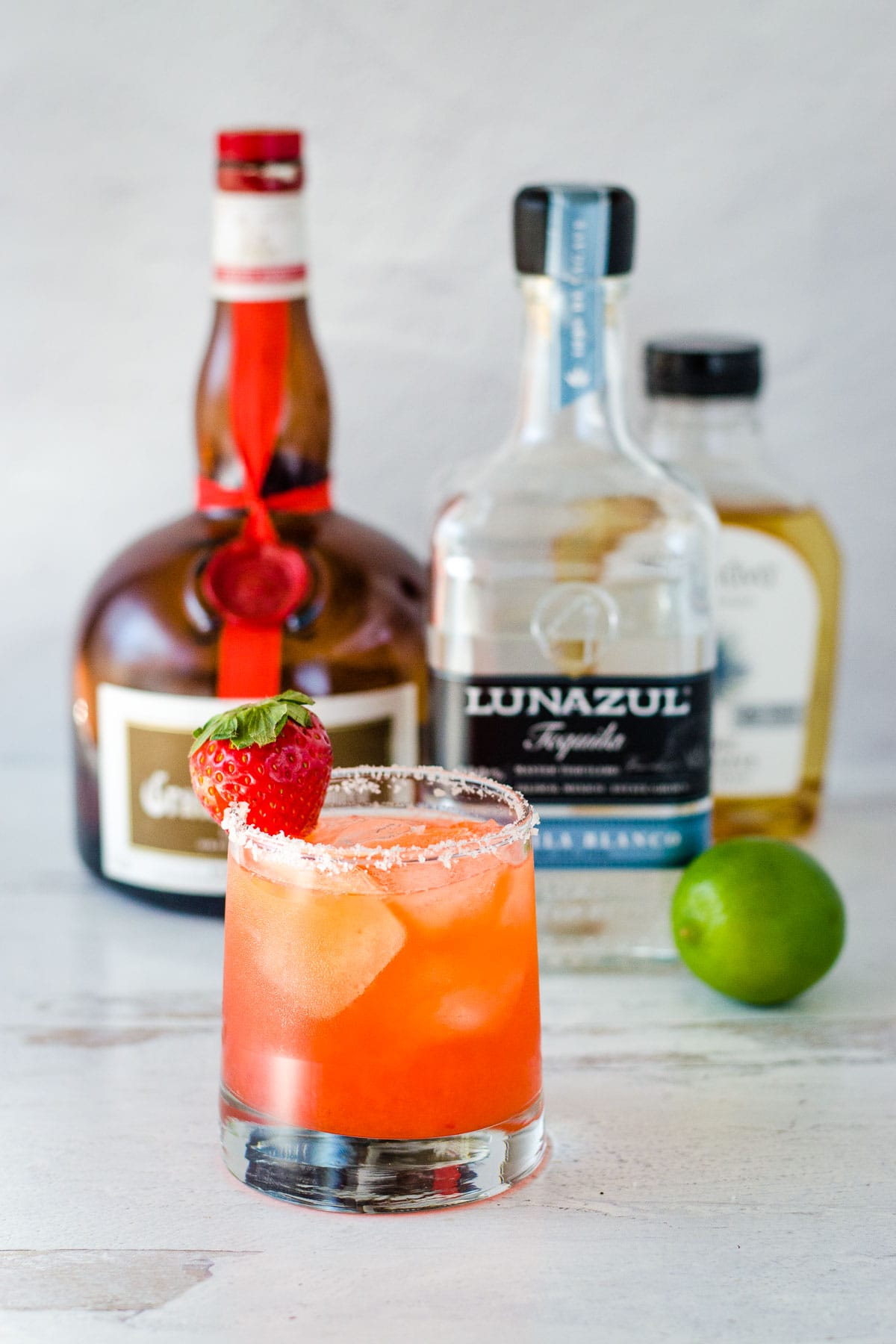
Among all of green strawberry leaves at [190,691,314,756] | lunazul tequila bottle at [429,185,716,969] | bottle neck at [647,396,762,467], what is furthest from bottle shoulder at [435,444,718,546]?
green strawberry leaves at [190,691,314,756]

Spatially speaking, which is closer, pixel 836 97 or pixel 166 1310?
pixel 166 1310

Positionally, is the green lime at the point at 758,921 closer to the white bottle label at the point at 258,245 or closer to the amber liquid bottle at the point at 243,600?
the amber liquid bottle at the point at 243,600

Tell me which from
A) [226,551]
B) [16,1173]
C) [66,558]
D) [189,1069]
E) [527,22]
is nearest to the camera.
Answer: [16,1173]

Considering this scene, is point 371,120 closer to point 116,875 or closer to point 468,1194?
point 116,875

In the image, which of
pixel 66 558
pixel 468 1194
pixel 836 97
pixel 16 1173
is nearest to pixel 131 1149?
pixel 16 1173

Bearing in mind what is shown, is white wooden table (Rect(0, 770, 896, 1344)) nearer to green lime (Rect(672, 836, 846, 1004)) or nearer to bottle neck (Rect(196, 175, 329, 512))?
green lime (Rect(672, 836, 846, 1004))
